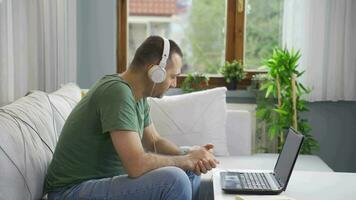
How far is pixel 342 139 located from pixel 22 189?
2568 mm

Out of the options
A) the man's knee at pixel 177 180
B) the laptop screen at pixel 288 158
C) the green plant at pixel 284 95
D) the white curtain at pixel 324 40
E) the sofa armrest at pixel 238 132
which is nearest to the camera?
the man's knee at pixel 177 180

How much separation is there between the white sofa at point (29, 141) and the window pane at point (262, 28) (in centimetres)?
145

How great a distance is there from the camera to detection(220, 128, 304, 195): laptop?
1554 mm

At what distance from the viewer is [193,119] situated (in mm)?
2744

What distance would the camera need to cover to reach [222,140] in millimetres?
2781

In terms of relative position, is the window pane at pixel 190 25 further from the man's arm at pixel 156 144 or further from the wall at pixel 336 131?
the man's arm at pixel 156 144

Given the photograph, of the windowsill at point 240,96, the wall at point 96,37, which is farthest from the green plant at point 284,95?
the wall at point 96,37

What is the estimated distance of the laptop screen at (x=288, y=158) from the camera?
165 cm

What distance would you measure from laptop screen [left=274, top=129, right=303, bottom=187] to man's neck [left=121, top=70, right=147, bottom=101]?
58 cm

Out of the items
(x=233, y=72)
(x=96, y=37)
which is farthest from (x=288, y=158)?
(x=96, y=37)

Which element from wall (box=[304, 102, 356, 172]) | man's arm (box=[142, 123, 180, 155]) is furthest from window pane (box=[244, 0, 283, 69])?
man's arm (box=[142, 123, 180, 155])

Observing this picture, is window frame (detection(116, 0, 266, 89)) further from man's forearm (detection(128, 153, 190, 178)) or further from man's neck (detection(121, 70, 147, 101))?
man's forearm (detection(128, 153, 190, 178))

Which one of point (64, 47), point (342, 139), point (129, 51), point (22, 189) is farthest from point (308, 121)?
point (22, 189)

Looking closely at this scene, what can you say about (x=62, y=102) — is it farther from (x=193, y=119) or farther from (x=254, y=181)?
(x=254, y=181)
